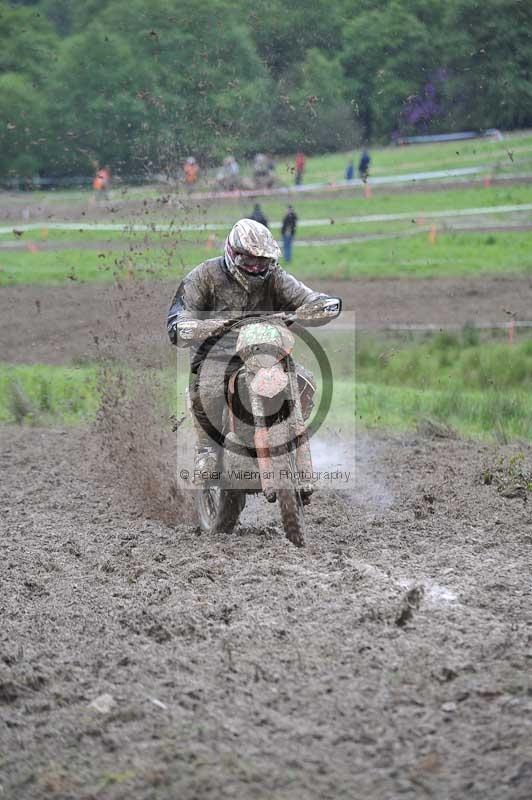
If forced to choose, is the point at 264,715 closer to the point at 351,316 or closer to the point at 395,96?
the point at 395,96

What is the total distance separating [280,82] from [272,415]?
27.0 feet

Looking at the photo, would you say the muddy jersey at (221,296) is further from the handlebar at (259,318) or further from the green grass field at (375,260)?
the green grass field at (375,260)

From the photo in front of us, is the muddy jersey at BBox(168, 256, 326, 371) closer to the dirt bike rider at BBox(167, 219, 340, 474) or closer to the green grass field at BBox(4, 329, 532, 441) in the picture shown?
the dirt bike rider at BBox(167, 219, 340, 474)

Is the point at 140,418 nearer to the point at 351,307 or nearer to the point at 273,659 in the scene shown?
the point at 273,659

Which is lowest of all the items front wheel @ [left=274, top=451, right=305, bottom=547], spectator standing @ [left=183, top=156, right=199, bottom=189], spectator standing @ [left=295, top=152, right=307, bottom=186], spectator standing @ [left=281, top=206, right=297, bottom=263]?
front wheel @ [left=274, top=451, right=305, bottom=547]

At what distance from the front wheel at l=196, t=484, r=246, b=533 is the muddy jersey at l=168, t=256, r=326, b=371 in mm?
894

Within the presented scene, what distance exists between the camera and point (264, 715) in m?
4.45

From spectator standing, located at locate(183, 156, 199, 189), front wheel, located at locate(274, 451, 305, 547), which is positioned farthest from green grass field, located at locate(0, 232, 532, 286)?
front wheel, located at locate(274, 451, 305, 547)

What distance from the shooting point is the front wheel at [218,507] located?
7.91m

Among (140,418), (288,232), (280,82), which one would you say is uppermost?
(280,82)

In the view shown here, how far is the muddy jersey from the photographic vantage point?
770 centimetres

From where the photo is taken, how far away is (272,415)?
7176 mm

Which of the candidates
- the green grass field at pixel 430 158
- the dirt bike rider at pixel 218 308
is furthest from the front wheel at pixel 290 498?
the green grass field at pixel 430 158

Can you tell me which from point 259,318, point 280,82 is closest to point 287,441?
point 259,318
